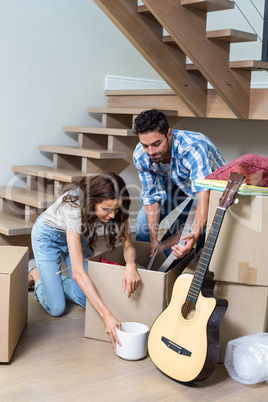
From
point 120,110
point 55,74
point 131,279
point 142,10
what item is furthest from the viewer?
point 55,74

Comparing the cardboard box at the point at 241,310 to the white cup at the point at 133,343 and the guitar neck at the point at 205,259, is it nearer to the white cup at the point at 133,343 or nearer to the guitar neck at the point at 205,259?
the guitar neck at the point at 205,259

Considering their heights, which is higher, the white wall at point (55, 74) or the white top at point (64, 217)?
the white wall at point (55, 74)

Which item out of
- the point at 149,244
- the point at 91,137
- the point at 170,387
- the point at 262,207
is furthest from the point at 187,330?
the point at 91,137

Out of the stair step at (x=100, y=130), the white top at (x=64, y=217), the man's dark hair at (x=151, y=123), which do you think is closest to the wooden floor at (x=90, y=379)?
the white top at (x=64, y=217)

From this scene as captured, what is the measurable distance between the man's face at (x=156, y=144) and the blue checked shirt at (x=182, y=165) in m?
0.05

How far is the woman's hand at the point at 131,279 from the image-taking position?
2.01m

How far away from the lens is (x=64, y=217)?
2.24 metres

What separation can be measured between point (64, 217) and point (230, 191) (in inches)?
31.1

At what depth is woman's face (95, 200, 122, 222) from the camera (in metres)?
2.07

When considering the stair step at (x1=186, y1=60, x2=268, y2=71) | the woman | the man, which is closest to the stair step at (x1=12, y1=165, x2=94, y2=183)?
the man

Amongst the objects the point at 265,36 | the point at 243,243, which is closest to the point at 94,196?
the point at 243,243

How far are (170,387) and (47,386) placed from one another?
433mm

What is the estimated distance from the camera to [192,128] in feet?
14.6

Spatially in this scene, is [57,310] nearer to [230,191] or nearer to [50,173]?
[230,191]
